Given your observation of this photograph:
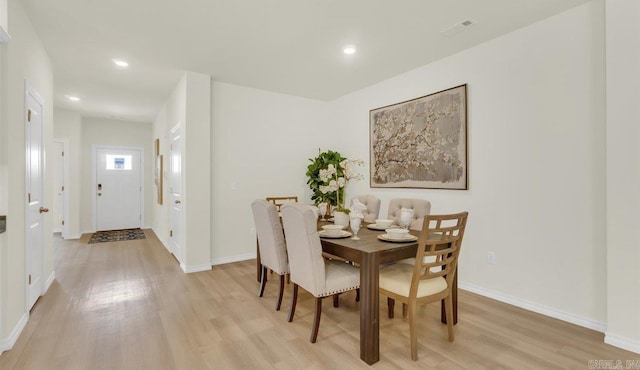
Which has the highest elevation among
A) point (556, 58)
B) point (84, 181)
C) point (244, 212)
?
point (556, 58)

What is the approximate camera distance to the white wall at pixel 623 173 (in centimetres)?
206

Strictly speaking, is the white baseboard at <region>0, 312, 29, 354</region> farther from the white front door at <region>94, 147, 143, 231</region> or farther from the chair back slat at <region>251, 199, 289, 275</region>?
the white front door at <region>94, 147, 143, 231</region>

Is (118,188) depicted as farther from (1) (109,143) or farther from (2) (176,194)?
(2) (176,194)

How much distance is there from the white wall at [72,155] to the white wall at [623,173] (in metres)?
7.98

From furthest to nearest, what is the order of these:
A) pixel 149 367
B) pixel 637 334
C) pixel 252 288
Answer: pixel 252 288 → pixel 637 334 → pixel 149 367

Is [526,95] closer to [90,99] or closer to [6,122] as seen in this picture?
[6,122]

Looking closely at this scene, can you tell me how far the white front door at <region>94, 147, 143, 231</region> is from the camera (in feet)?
22.3

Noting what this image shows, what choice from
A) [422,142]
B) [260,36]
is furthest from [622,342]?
[260,36]

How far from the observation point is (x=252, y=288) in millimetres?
3279

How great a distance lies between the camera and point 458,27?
277 cm

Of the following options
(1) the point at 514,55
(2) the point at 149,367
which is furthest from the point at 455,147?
(2) the point at 149,367

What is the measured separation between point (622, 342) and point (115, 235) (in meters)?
7.64

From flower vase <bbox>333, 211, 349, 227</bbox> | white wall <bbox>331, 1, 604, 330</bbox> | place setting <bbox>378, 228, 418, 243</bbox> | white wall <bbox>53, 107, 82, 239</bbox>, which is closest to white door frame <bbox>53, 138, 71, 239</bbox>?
white wall <bbox>53, 107, 82, 239</bbox>

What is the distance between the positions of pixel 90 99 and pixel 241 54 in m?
3.54
